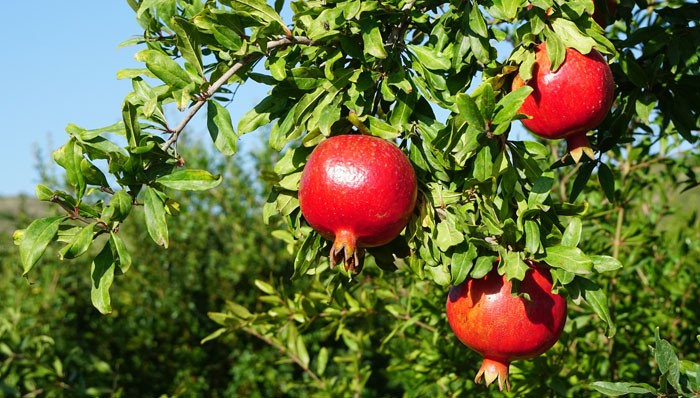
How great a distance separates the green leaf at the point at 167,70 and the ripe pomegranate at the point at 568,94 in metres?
0.49

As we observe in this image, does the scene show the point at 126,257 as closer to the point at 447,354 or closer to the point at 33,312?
the point at 447,354

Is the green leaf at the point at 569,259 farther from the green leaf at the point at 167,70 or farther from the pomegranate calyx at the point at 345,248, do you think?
the green leaf at the point at 167,70

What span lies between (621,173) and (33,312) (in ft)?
9.45

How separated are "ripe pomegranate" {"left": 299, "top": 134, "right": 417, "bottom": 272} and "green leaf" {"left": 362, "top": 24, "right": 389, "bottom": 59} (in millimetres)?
147

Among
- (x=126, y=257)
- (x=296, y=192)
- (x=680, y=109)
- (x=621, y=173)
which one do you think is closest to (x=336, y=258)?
(x=296, y=192)

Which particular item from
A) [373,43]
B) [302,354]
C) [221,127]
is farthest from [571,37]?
[302,354]

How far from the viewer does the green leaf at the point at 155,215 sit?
3.33ft

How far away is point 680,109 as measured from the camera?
4.73 feet

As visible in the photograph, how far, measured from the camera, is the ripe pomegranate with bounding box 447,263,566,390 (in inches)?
42.4

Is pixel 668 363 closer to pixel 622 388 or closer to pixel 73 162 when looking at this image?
pixel 622 388

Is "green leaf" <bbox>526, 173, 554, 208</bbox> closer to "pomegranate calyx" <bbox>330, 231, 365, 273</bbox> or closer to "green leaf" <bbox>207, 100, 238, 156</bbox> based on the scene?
"pomegranate calyx" <bbox>330, 231, 365, 273</bbox>

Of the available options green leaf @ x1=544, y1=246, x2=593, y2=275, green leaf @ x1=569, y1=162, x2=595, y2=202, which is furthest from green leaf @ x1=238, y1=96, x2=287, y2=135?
green leaf @ x1=569, y1=162, x2=595, y2=202

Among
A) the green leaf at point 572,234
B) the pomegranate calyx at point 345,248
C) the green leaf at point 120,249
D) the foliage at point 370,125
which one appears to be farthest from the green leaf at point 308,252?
the green leaf at point 572,234

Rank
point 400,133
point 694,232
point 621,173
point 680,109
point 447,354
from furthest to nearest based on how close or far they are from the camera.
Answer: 1. point 694,232
2. point 621,173
3. point 447,354
4. point 680,109
5. point 400,133
